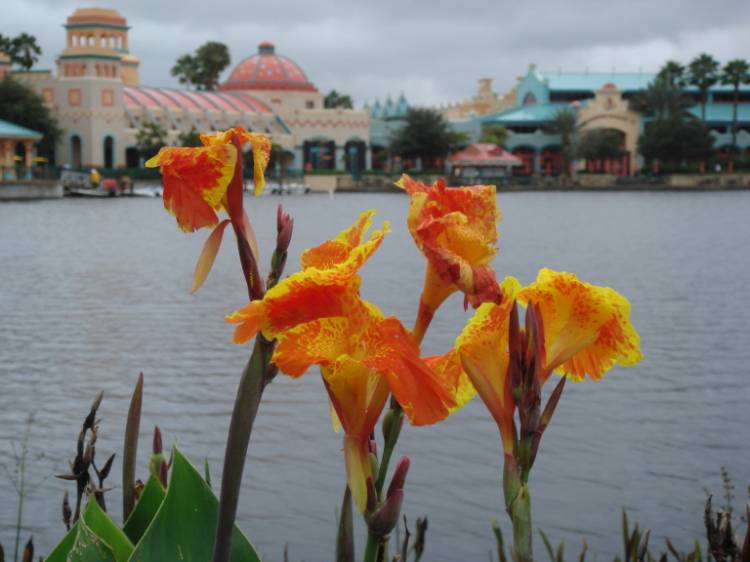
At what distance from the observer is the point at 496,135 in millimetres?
78312

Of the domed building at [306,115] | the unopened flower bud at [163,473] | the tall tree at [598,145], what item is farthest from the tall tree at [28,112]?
the unopened flower bud at [163,473]

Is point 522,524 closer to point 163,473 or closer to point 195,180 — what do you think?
point 195,180

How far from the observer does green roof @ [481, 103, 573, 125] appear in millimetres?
79875

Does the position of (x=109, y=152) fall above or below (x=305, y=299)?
above

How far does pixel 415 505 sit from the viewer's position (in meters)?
5.37

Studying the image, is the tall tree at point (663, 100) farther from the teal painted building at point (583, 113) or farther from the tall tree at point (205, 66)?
the tall tree at point (205, 66)

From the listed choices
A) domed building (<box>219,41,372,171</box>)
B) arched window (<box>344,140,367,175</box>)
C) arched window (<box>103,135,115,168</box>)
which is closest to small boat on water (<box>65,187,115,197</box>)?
arched window (<box>103,135,115,168</box>)

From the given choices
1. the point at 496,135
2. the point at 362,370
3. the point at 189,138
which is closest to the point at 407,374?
the point at 362,370

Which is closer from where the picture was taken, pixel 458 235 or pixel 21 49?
pixel 458 235

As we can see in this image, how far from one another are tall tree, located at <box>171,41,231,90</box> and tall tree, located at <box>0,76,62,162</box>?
17.6 m

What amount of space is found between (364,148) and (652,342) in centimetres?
6871

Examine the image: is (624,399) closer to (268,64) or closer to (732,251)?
(732,251)

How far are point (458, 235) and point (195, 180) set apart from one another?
246mm

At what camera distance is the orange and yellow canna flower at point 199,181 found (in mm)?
1133
